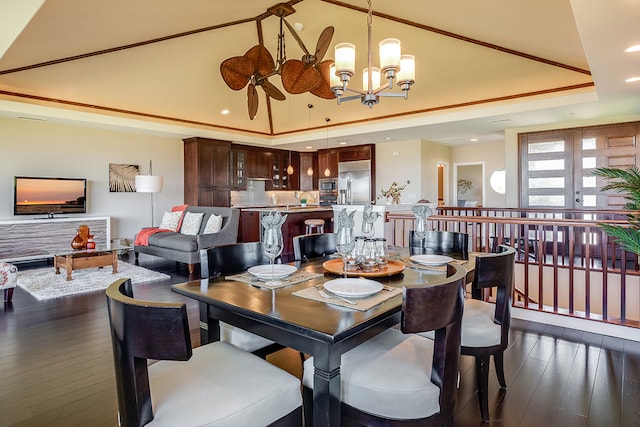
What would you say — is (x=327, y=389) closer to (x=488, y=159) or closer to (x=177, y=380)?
(x=177, y=380)

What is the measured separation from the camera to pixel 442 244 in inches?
113

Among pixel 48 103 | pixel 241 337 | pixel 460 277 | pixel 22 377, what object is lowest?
pixel 22 377

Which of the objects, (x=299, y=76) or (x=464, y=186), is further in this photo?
(x=464, y=186)

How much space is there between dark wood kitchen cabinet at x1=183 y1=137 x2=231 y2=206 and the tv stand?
1.84m

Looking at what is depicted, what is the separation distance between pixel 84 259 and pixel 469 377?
500 centimetres

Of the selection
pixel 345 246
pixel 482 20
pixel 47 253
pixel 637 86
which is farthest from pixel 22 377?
pixel 637 86

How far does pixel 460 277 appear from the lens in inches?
54.9

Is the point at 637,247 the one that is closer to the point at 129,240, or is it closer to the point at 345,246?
the point at 345,246

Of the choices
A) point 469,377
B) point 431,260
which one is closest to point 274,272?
point 431,260

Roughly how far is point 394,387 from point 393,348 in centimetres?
29

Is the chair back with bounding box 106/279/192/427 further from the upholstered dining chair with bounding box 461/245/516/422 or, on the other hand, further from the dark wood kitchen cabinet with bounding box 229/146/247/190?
the dark wood kitchen cabinet with bounding box 229/146/247/190

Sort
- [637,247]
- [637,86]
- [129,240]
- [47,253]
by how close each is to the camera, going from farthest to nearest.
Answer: [129,240]
[47,253]
[637,86]
[637,247]

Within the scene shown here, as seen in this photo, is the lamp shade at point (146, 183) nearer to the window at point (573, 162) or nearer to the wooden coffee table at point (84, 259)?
A: the wooden coffee table at point (84, 259)

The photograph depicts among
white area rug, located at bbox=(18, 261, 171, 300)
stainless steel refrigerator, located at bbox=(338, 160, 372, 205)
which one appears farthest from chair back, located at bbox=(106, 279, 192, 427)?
stainless steel refrigerator, located at bbox=(338, 160, 372, 205)
